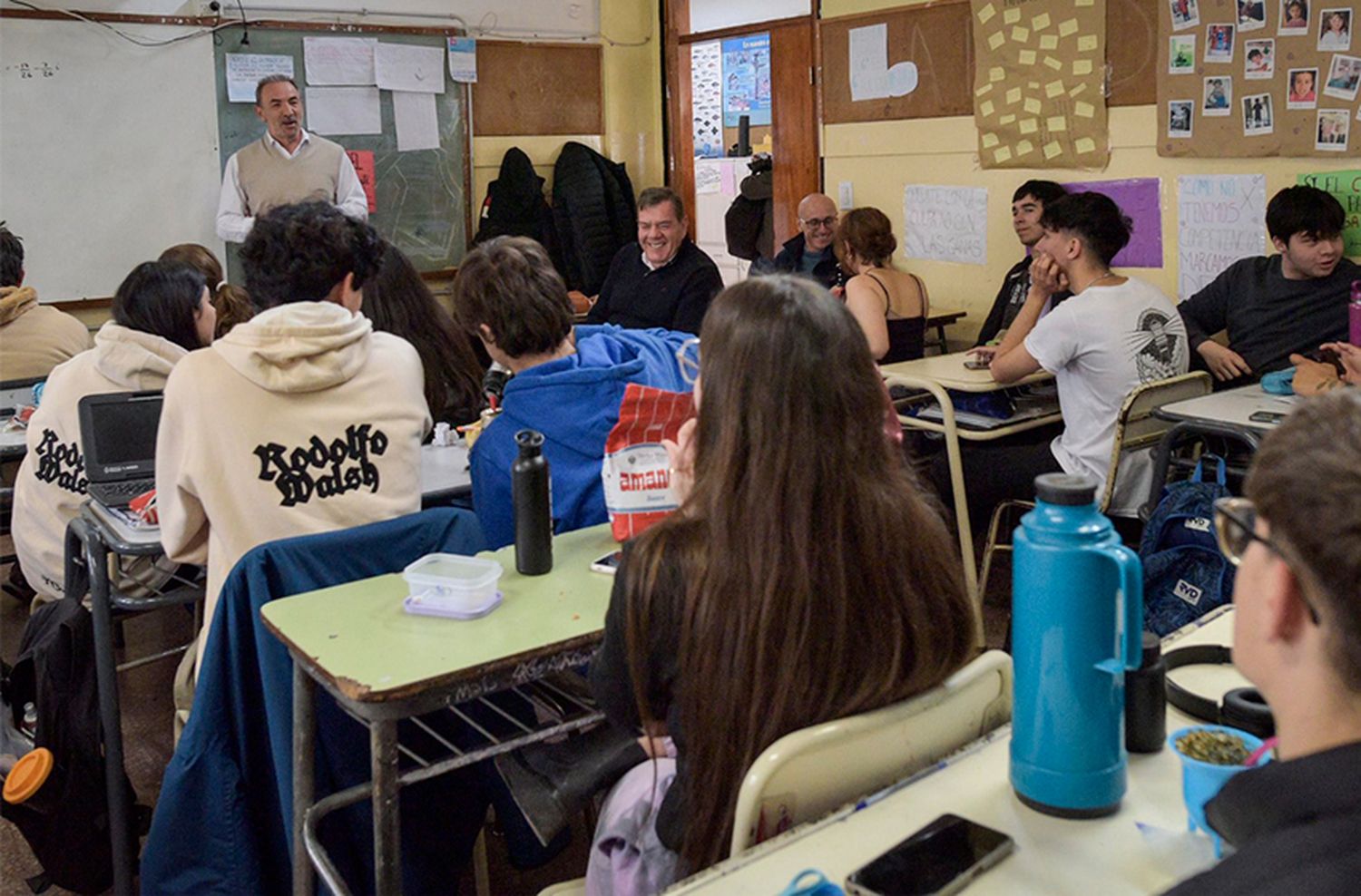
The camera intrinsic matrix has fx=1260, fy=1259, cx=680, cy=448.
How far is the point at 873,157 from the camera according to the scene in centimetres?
565

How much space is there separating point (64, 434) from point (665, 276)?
2.38 m

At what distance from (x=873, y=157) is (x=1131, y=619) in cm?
473

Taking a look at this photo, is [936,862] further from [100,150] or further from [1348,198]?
[100,150]

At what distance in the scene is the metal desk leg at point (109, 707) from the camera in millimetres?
2316

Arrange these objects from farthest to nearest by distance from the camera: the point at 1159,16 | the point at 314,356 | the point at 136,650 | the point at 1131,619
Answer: the point at 1159,16, the point at 136,650, the point at 314,356, the point at 1131,619

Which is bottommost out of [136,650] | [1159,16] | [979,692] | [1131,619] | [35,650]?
[136,650]

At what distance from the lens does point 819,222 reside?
5.32 metres

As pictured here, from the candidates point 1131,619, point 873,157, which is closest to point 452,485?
point 1131,619

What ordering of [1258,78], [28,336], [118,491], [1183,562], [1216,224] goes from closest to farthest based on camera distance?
1. [118,491]
2. [1183,562]
3. [28,336]
4. [1258,78]
5. [1216,224]

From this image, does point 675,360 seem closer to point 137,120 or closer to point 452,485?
point 452,485

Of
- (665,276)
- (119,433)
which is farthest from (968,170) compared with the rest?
(119,433)

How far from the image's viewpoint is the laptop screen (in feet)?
8.30

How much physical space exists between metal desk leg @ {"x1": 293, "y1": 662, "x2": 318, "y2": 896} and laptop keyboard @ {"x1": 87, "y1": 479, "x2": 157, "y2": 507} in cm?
95

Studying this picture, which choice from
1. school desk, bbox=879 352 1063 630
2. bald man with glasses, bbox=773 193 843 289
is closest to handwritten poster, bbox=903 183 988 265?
bald man with glasses, bbox=773 193 843 289
